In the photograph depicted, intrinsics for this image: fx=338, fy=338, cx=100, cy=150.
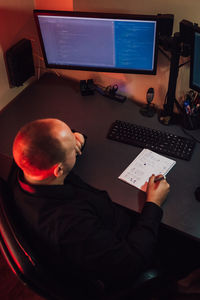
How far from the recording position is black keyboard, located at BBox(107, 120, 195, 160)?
1.71 m

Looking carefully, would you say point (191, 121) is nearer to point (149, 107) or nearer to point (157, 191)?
point (149, 107)

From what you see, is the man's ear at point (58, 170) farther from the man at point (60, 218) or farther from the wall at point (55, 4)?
the wall at point (55, 4)

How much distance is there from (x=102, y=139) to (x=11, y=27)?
0.85 m

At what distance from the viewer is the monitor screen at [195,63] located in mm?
1540

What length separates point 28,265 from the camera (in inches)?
46.6

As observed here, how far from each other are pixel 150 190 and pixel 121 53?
2.52ft

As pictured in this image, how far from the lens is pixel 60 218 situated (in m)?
1.23

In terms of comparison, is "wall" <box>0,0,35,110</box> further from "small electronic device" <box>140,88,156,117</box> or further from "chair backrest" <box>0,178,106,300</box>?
"chair backrest" <box>0,178,106,300</box>

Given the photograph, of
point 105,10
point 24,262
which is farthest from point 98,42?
point 24,262

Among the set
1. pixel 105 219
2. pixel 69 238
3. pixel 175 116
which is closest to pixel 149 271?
pixel 105 219

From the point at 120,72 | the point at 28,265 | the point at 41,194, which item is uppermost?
the point at 120,72

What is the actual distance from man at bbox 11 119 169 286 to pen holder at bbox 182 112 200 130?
0.71 meters

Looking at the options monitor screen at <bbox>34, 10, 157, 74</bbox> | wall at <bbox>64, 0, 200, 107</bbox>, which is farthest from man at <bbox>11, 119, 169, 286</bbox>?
wall at <bbox>64, 0, 200, 107</bbox>

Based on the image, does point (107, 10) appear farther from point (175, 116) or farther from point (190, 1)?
point (175, 116)
